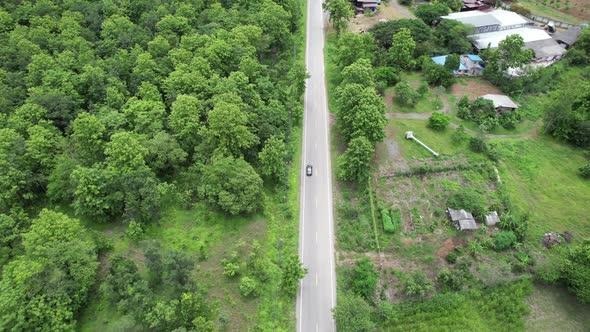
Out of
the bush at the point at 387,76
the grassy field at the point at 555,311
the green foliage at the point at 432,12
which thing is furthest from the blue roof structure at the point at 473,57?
the grassy field at the point at 555,311

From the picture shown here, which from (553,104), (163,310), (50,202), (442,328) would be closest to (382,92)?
(553,104)

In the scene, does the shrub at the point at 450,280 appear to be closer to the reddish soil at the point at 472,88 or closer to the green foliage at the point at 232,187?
the green foliage at the point at 232,187

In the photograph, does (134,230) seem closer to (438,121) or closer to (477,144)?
(438,121)

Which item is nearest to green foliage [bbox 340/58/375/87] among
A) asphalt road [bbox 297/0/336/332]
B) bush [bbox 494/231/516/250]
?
asphalt road [bbox 297/0/336/332]

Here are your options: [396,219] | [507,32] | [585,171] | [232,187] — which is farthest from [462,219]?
[507,32]

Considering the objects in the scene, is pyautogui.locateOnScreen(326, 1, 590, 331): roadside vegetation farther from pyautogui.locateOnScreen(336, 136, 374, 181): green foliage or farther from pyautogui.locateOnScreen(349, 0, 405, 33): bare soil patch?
pyautogui.locateOnScreen(349, 0, 405, 33): bare soil patch

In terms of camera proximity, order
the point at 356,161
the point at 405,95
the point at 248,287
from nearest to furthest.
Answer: the point at 248,287 → the point at 356,161 → the point at 405,95
